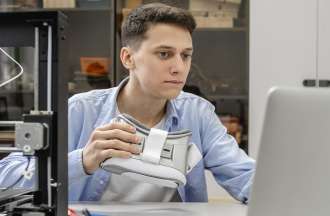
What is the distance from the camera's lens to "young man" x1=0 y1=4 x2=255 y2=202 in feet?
4.29

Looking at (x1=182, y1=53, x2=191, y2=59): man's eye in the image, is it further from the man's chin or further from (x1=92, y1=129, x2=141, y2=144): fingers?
(x1=92, y1=129, x2=141, y2=144): fingers

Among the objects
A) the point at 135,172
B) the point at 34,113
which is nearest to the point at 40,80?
the point at 34,113

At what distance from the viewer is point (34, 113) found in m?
0.72

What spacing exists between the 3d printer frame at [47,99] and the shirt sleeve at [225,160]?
0.57 metres

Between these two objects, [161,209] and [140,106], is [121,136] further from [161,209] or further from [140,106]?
[140,106]

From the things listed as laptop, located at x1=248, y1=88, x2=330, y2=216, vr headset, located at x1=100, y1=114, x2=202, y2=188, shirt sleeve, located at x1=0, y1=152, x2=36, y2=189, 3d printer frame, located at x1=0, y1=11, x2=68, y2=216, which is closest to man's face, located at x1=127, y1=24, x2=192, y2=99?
vr headset, located at x1=100, y1=114, x2=202, y2=188

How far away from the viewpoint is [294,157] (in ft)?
1.90

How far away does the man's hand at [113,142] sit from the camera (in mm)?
1023

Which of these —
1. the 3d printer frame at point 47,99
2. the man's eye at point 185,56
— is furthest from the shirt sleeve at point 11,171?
A: the man's eye at point 185,56

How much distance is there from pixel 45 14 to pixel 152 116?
769mm

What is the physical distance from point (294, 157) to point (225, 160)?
0.77 m

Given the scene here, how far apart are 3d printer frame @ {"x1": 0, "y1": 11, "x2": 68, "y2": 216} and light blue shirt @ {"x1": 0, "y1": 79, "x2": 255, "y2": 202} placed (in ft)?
1.59

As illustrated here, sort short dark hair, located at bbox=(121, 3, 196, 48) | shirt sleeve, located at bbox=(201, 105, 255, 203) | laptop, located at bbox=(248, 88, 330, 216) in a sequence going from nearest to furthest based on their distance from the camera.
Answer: laptop, located at bbox=(248, 88, 330, 216) < shirt sleeve, located at bbox=(201, 105, 255, 203) < short dark hair, located at bbox=(121, 3, 196, 48)

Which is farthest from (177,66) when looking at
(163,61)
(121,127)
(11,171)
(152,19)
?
(11,171)
